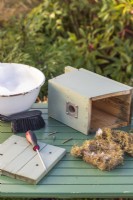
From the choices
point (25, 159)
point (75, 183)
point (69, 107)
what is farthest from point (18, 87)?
point (75, 183)

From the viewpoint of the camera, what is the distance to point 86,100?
280 centimetres

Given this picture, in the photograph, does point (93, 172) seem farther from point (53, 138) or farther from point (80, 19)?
point (80, 19)

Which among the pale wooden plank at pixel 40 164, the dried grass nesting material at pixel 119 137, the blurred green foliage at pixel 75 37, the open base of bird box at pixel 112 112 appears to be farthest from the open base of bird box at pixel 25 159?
the blurred green foliage at pixel 75 37

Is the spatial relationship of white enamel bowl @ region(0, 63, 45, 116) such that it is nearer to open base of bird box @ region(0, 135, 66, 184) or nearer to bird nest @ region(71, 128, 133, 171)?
open base of bird box @ region(0, 135, 66, 184)

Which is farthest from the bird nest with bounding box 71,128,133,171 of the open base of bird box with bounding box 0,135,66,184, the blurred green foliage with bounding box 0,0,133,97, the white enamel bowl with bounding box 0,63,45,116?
the blurred green foliage with bounding box 0,0,133,97

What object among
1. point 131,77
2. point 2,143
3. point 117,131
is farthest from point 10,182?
point 131,77

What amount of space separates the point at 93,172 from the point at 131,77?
236 centimetres

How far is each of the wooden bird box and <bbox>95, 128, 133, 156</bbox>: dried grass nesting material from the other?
0.12 meters

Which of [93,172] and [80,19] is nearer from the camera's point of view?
[93,172]

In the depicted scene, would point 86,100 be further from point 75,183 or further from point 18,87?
point 75,183

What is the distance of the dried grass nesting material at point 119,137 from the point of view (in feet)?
8.90

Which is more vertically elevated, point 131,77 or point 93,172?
point 93,172

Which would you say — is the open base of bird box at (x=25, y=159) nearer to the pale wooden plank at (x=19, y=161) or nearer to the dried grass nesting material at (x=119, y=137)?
the pale wooden plank at (x=19, y=161)

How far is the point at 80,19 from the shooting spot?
5227 millimetres
